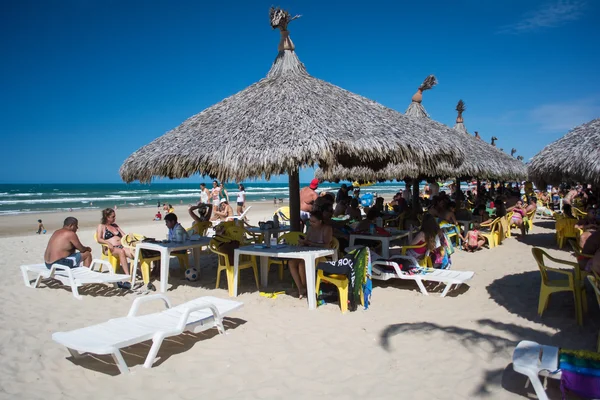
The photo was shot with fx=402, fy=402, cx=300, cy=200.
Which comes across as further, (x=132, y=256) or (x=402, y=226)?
(x=402, y=226)

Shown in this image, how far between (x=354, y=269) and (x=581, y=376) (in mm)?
2246

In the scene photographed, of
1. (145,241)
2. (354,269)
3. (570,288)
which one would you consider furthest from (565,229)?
(145,241)

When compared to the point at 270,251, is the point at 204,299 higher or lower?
lower

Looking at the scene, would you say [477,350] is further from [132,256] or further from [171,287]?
[132,256]

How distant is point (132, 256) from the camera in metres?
5.77

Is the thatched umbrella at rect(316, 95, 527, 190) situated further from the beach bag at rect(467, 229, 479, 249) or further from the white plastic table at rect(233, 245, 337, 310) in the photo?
the white plastic table at rect(233, 245, 337, 310)

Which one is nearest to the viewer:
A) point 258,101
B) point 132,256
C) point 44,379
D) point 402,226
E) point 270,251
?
point 44,379

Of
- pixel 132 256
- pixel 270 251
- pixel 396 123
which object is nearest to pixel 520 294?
pixel 396 123

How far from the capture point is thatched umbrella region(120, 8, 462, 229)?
14.4 ft

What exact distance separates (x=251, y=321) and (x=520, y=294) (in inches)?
123

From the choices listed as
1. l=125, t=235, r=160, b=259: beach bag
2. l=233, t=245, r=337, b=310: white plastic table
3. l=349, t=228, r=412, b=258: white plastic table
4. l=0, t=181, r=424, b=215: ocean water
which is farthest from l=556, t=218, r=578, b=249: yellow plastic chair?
l=0, t=181, r=424, b=215: ocean water

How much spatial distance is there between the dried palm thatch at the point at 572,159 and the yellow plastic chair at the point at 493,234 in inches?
104

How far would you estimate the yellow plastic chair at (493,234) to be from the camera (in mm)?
7781

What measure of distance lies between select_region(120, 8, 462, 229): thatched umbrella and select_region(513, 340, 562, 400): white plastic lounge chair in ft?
8.16
